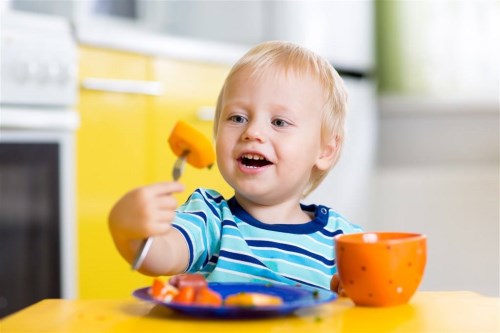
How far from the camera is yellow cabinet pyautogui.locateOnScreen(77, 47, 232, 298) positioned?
2486 mm

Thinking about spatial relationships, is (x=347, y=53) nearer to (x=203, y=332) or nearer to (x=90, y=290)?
(x=90, y=290)

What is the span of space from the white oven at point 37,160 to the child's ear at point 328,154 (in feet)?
3.70

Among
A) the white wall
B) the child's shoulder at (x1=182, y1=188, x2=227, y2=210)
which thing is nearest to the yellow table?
the child's shoulder at (x1=182, y1=188, x2=227, y2=210)

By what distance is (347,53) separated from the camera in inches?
144

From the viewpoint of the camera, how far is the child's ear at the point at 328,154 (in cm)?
134

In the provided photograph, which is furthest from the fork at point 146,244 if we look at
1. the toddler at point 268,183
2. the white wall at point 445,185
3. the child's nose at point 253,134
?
the white wall at point 445,185

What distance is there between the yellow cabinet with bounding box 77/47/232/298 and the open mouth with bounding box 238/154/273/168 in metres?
1.24

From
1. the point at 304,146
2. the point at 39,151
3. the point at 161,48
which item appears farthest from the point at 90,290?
the point at 304,146

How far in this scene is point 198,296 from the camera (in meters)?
0.85

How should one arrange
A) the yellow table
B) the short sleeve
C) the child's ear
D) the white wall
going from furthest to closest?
the white wall → the child's ear → the short sleeve → the yellow table

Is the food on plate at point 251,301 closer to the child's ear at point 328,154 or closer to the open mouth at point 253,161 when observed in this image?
the open mouth at point 253,161

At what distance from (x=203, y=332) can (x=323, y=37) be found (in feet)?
9.51

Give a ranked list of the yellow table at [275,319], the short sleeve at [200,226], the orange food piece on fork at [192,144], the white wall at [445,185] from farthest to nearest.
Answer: the white wall at [445,185]
the short sleeve at [200,226]
the orange food piece on fork at [192,144]
the yellow table at [275,319]

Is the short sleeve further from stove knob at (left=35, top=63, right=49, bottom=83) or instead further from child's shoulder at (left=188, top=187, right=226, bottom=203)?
stove knob at (left=35, top=63, right=49, bottom=83)
